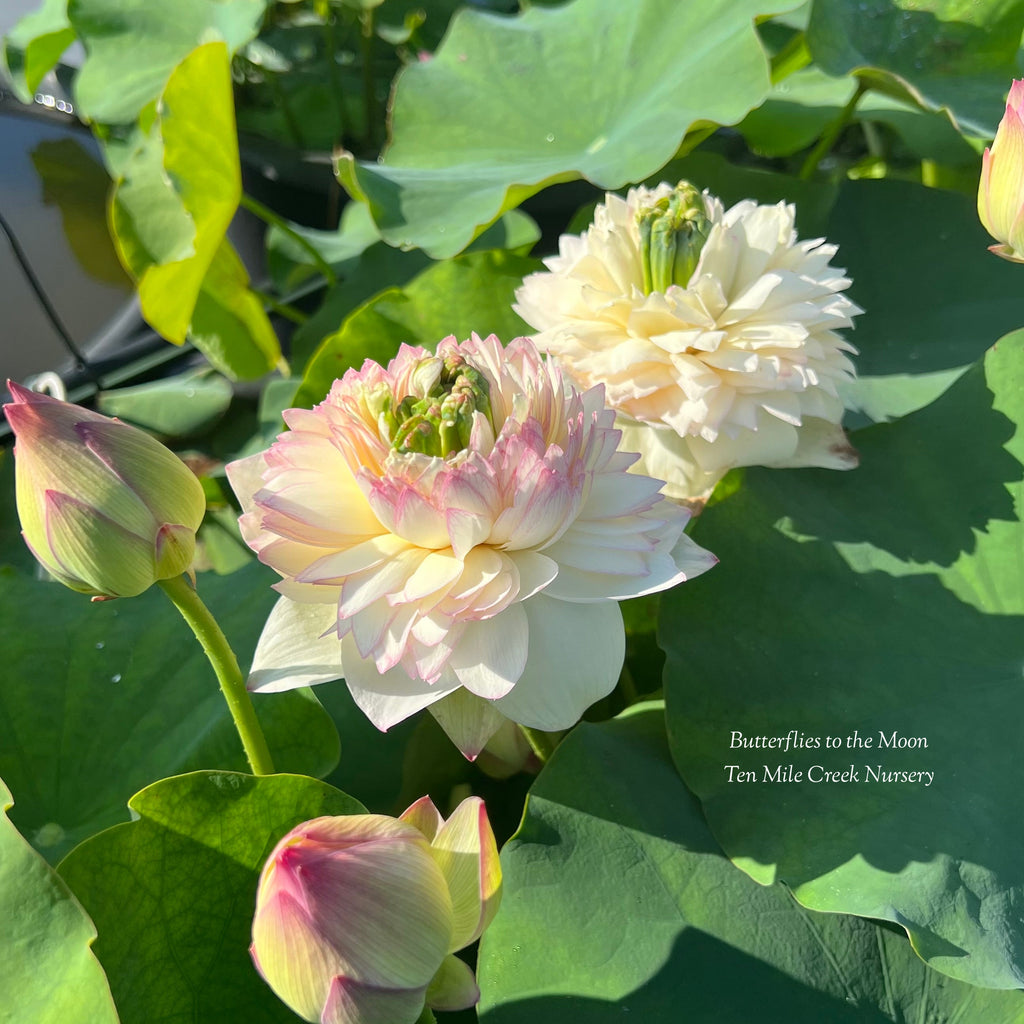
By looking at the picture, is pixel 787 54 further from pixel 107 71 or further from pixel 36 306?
pixel 36 306

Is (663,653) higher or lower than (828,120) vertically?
lower

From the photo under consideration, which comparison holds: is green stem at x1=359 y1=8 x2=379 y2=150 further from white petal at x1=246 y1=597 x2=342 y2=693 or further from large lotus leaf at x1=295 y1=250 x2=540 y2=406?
white petal at x1=246 y1=597 x2=342 y2=693

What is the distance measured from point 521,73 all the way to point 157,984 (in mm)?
828

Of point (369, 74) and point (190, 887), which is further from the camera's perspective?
point (369, 74)

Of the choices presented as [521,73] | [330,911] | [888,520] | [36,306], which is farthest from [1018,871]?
[36,306]

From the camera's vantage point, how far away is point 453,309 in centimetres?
76

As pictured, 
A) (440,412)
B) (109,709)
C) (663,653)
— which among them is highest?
(440,412)

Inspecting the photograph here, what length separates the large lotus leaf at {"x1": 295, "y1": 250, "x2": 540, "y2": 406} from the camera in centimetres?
75

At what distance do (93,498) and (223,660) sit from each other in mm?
107

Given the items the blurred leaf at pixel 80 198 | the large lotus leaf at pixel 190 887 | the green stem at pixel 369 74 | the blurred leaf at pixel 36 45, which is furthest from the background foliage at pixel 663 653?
the blurred leaf at pixel 80 198

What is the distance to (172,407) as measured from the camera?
1.06 meters

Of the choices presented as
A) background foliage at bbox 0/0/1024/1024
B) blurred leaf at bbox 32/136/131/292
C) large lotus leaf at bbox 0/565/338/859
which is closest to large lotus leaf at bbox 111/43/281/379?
background foliage at bbox 0/0/1024/1024

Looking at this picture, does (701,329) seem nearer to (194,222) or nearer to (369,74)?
(194,222)

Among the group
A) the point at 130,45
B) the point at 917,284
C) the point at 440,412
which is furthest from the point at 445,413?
the point at 130,45
